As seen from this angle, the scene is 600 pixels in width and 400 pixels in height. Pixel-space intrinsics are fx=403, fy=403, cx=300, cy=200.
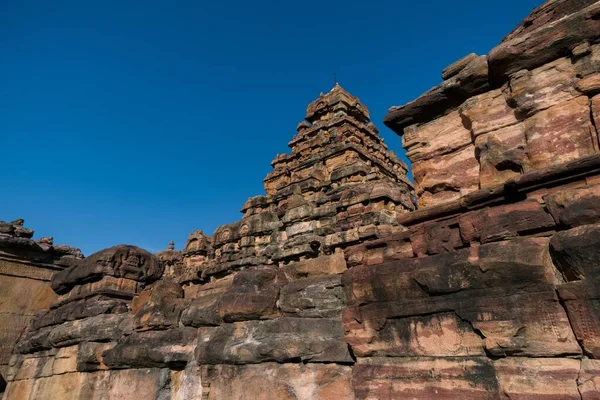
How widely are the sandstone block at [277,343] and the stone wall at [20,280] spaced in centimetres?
607

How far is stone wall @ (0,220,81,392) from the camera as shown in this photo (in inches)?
319

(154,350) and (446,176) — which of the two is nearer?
(446,176)

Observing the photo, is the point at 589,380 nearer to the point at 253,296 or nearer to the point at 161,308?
the point at 253,296

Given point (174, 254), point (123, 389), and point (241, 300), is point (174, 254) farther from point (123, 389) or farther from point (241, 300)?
point (241, 300)

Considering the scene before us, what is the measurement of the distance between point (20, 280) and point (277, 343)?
749 centimetres

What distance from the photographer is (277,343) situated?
3.77m

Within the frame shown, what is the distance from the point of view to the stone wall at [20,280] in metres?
8.10

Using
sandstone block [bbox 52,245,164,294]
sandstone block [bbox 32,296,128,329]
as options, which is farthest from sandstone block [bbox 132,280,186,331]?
sandstone block [bbox 52,245,164,294]

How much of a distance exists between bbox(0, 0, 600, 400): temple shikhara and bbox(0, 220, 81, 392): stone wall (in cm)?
278

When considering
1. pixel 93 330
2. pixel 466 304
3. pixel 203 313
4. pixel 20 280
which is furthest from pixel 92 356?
pixel 466 304

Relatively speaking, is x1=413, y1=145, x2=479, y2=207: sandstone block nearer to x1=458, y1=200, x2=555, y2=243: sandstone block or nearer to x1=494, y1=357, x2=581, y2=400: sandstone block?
x1=458, y1=200, x2=555, y2=243: sandstone block

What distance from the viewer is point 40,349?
717cm

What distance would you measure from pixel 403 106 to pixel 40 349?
291 inches

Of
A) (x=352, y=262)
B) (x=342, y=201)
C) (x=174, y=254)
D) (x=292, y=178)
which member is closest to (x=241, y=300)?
(x=352, y=262)
